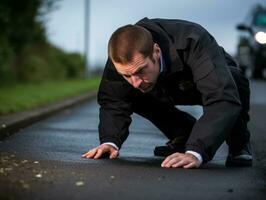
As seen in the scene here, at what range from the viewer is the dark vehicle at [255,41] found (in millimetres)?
22406

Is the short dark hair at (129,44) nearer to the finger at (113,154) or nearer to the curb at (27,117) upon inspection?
the finger at (113,154)

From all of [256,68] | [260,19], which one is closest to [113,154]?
[260,19]

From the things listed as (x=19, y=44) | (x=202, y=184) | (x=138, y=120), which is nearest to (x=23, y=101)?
(x=138, y=120)

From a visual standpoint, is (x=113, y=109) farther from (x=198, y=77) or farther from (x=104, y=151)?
(x=198, y=77)

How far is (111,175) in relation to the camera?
5574 mm

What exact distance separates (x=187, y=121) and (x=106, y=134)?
920 millimetres

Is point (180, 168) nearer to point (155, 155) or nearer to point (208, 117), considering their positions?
point (208, 117)

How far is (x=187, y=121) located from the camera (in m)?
6.89

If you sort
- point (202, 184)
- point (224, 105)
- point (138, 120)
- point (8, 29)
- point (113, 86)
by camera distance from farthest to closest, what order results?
1. point (8, 29)
2. point (138, 120)
3. point (113, 86)
4. point (224, 105)
5. point (202, 184)

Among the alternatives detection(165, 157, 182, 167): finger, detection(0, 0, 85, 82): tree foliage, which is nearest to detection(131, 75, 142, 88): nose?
detection(165, 157, 182, 167): finger

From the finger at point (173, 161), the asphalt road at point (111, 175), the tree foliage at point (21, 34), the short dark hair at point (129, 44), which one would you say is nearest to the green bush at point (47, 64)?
the tree foliage at point (21, 34)

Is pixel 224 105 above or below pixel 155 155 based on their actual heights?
above

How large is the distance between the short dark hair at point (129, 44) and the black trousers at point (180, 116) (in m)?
0.90

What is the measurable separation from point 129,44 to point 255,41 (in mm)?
17384
